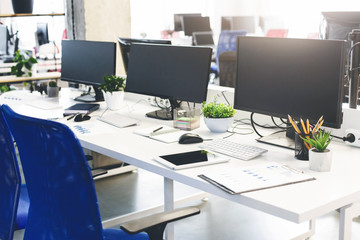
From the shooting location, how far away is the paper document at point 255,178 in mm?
1845

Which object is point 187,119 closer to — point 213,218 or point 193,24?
point 213,218

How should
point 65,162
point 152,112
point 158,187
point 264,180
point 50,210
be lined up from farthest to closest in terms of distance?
point 158,187 < point 152,112 < point 264,180 < point 50,210 < point 65,162

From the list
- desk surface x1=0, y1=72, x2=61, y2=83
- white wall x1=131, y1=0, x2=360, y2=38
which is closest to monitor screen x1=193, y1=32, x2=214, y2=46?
white wall x1=131, y1=0, x2=360, y2=38

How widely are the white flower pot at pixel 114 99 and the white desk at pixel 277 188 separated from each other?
0.35 metres

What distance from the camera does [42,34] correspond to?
511cm

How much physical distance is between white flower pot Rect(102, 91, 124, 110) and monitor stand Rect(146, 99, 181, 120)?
11.6 inches

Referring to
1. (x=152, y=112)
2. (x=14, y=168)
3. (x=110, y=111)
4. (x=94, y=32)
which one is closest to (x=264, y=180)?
(x=14, y=168)

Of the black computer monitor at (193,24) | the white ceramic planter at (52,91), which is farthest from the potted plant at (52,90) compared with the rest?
the black computer monitor at (193,24)

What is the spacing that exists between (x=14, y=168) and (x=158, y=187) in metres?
1.79

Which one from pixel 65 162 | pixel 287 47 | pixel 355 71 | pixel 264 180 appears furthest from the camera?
pixel 355 71

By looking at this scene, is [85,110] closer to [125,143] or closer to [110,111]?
[110,111]

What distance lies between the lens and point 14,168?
2.32 meters

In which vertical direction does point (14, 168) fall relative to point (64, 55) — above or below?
below

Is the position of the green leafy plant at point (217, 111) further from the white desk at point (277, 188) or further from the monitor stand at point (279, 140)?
the monitor stand at point (279, 140)
